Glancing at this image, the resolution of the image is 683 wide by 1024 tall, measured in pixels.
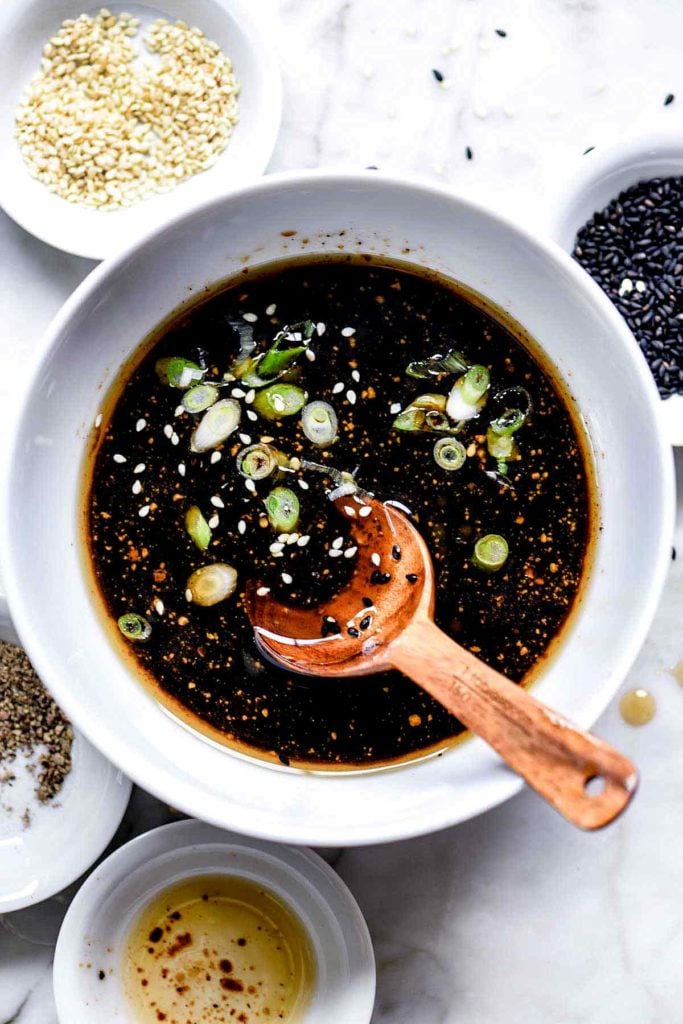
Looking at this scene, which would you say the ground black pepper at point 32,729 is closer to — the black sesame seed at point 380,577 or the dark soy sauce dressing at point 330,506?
the dark soy sauce dressing at point 330,506

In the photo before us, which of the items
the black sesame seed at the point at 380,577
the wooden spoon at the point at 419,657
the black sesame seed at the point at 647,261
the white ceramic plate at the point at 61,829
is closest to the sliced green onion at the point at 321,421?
the wooden spoon at the point at 419,657

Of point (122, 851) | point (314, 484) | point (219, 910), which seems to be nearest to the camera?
point (314, 484)

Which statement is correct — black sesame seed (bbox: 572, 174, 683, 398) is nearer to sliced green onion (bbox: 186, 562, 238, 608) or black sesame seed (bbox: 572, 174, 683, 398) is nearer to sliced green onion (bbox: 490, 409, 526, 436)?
sliced green onion (bbox: 490, 409, 526, 436)

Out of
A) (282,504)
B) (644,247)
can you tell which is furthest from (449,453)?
(644,247)

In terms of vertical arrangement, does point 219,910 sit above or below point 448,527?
below

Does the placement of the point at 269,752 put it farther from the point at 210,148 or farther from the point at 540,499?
the point at 210,148

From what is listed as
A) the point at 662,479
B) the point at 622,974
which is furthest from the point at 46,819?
the point at 662,479
